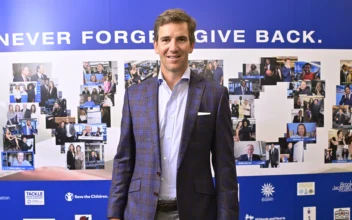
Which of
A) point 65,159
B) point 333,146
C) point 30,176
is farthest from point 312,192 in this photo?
point 30,176

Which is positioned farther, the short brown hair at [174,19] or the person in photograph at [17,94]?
the person in photograph at [17,94]

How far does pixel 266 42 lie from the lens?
2211 mm

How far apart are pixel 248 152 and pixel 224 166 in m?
0.93

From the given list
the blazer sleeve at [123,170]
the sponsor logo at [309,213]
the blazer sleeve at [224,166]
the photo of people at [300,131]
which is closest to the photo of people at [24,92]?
the blazer sleeve at [123,170]

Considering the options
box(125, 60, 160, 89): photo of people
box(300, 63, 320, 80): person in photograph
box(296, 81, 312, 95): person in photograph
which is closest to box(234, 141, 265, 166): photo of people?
box(296, 81, 312, 95): person in photograph

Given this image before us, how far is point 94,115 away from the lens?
2.19 meters

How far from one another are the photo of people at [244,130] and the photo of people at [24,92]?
1.36 meters

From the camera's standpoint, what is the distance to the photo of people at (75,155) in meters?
2.21

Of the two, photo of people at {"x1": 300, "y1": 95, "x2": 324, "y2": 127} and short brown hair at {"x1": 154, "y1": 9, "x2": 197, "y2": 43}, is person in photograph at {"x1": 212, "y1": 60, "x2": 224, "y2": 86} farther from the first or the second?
short brown hair at {"x1": 154, "y1": 9, "x2": 197, "y2": 43}

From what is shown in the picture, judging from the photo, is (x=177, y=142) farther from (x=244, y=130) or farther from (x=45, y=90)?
(x=45, y=90)

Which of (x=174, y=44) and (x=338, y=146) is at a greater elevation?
(x=174, y=44)

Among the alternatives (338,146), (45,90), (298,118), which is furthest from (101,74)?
(338,146)

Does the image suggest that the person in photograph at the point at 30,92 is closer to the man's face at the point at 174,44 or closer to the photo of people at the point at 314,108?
the man's face at the point at 174,44

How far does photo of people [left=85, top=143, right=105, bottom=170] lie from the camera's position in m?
2.21
